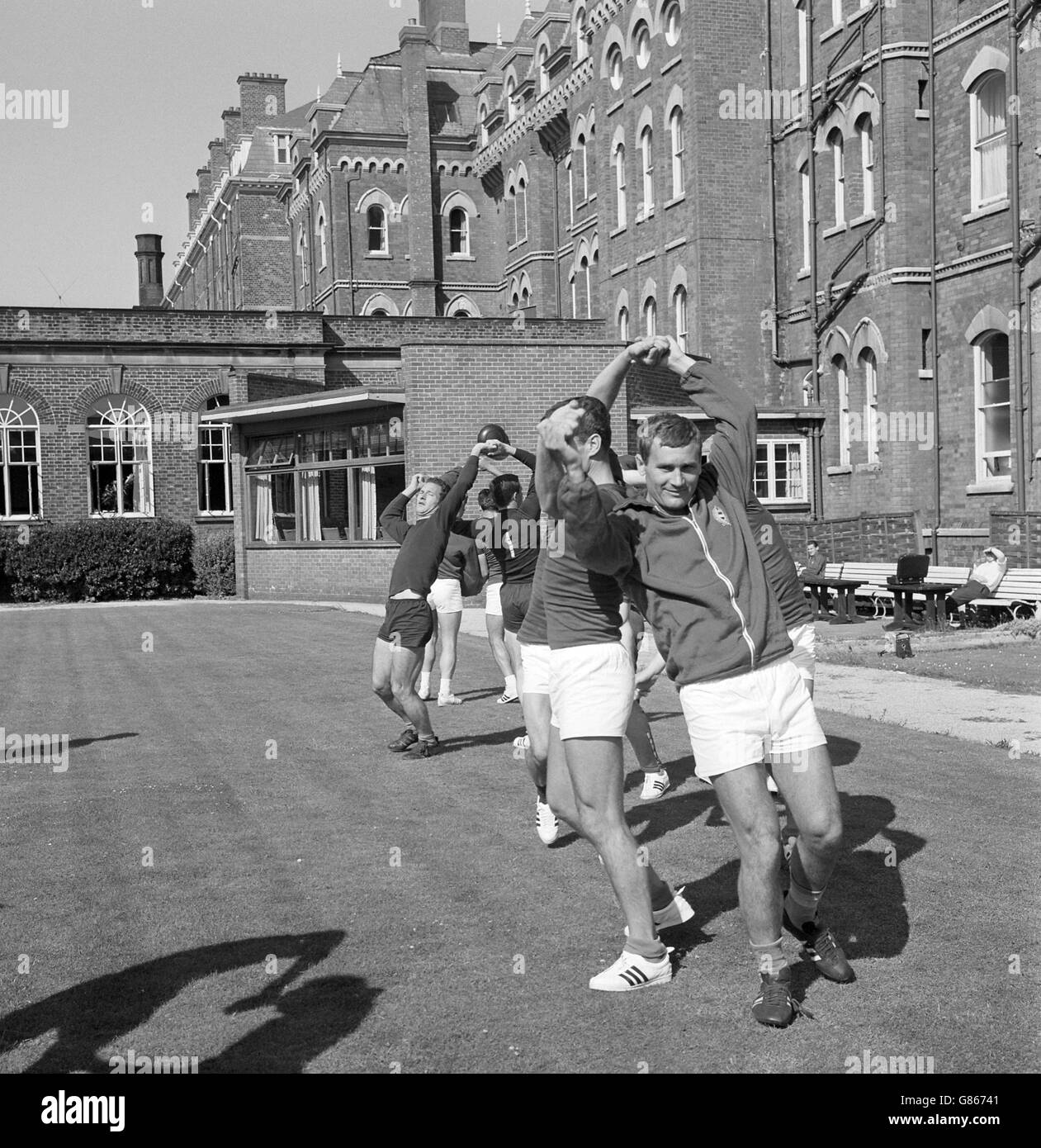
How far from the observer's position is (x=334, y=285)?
51.6m

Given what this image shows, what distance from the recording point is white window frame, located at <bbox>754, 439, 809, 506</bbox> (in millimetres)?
30281

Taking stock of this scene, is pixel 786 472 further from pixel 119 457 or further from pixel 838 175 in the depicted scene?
pixel 119 457

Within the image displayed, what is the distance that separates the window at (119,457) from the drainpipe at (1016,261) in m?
21.3

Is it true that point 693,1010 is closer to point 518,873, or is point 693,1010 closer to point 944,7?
point 518,873

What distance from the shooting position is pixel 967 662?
45.1 feet

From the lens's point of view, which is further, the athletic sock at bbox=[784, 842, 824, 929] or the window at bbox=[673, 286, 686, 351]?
the window at bbox=[673, 286, 686, 351]

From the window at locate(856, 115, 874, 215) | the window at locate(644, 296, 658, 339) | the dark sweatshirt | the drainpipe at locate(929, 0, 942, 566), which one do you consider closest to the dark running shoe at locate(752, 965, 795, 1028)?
the dark sweatshirt

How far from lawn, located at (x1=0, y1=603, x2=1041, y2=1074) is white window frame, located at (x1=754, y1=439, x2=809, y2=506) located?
20655 millimetres

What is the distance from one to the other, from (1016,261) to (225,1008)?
2273 cm

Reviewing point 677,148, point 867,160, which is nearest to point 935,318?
point 867,160

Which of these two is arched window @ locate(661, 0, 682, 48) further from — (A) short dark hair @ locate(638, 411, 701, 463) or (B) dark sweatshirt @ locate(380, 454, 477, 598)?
(A) short dark hair @ locate(638, 411, 701, 463)

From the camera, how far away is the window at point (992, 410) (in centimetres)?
2502

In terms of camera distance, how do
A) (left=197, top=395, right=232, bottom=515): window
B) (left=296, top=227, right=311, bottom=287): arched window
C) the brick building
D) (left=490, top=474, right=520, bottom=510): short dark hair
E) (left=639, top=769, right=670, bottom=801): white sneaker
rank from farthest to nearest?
(left=296, top=227, right=311, bottom=287): arched window, (left=197, top=395, right=232, bottom=515): window, the brick building, (left=490, top=474, right=520, bottom=510): short dark hair, (left=639, top=769, right=670, bottom=801): white sneaker

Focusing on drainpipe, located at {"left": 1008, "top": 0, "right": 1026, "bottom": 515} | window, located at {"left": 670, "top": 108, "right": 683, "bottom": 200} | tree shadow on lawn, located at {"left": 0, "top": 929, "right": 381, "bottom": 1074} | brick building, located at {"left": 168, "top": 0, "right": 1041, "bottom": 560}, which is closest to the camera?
tree shadow on lawn, located at {"left": 0, "top": 929, "right": 381, "bottom": 1074}
